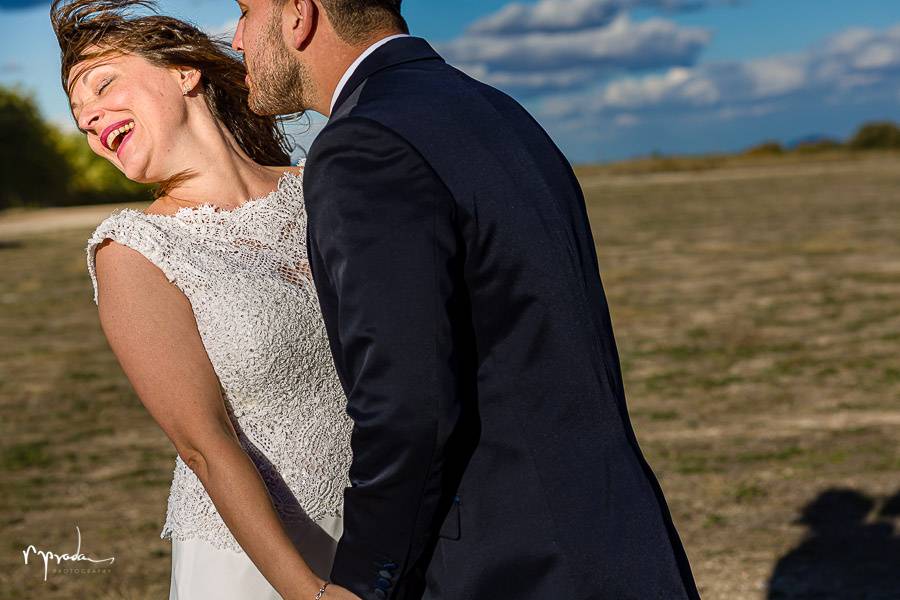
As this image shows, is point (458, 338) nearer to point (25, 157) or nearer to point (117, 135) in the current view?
point (117, 135)

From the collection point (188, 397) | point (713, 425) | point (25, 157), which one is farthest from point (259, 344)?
point (25, 157)

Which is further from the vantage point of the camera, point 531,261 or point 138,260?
point 138,260

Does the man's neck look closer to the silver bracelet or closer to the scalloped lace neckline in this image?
the scalloped lace neckline

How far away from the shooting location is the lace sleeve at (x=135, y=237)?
223cm

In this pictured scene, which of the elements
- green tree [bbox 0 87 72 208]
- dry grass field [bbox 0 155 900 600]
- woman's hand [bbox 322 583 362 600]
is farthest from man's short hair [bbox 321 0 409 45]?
green tree [bbox 0 87 72 208]

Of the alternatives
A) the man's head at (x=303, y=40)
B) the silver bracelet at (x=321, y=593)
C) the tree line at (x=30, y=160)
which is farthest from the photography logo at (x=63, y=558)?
the tree line at (x=30, y=160)

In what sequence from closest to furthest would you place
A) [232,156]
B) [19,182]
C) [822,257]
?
[232,156], [822,257], [19,182]

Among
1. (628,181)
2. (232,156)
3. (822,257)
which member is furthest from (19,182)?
(232,156)

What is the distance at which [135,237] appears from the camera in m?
2.25

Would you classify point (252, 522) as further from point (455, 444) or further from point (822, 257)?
point (822, 257)

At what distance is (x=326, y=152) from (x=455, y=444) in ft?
1.74

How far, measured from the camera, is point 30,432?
941cm

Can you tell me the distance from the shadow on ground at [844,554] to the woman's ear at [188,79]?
4.12 meters

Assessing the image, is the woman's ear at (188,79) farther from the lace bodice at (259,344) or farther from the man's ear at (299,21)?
the man's ear at (299,21)
